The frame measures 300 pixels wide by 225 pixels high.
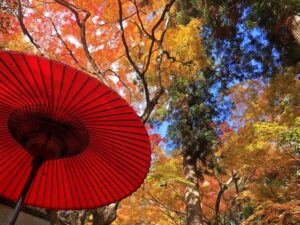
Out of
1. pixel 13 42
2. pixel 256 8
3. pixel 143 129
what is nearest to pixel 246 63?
pixel 256 8

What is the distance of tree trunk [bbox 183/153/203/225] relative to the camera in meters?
9.08

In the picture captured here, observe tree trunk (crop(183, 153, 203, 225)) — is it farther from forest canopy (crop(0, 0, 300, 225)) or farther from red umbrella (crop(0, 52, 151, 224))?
red umbrella (crop(0, 52, 151, 224))

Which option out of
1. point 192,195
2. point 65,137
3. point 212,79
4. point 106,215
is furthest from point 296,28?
point 65,137

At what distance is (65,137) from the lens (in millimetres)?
1864

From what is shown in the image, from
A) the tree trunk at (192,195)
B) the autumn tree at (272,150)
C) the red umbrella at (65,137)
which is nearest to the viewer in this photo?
the red umbrella at (65,137)

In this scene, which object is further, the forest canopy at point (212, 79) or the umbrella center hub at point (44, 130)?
the forest canopy at point (212, 79)

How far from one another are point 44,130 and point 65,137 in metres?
0.12

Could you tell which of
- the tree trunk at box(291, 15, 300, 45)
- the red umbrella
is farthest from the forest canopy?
the red umbrella

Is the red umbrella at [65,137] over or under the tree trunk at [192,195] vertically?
under

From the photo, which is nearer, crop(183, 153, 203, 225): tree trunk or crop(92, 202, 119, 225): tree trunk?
crop(92, 202, 119, 225): tree trunk

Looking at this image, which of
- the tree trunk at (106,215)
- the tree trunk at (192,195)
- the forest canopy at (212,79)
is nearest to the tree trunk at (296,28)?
the forest canopy at (212,79)

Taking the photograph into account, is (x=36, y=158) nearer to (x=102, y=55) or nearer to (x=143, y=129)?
(x=143, y=129)

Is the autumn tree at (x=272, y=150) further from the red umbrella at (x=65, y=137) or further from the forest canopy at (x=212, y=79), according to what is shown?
the red umbrella at (x=65, y=137)

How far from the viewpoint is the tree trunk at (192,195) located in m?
9.08
